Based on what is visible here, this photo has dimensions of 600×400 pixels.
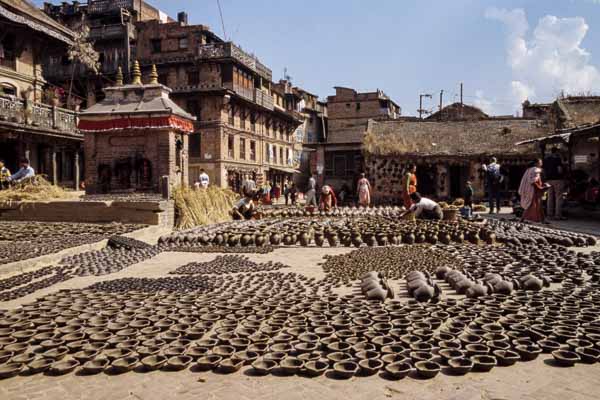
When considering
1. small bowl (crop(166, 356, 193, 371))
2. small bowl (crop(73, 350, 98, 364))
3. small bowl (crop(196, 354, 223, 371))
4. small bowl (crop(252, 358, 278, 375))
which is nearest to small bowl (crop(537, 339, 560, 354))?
small bowl (crop(252, 358, 278, 375))

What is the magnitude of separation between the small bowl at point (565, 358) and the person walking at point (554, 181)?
11023 mm

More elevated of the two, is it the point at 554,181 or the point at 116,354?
the point at 554,181

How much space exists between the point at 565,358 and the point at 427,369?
1111mm

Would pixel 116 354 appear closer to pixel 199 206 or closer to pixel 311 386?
pixel 311 386

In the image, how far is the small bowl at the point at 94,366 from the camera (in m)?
3.34

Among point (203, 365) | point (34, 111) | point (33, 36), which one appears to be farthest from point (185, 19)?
point (203, 365)

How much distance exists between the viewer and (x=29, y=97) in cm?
2247

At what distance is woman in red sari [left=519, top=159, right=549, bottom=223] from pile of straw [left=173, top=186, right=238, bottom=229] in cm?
927

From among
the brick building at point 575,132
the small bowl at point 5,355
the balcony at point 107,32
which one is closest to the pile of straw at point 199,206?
the small bowl at point 5,355

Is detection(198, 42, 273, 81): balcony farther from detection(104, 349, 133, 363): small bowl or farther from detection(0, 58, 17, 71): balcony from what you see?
detection(104, 349, 133, 363): small bowl

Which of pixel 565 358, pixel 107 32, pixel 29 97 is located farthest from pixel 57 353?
pixel 107 32

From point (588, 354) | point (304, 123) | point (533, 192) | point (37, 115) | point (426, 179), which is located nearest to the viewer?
point (588, 354)

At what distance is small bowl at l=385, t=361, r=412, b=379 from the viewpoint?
319 cm

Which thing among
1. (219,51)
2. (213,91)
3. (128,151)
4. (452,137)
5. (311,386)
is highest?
(219,51)
